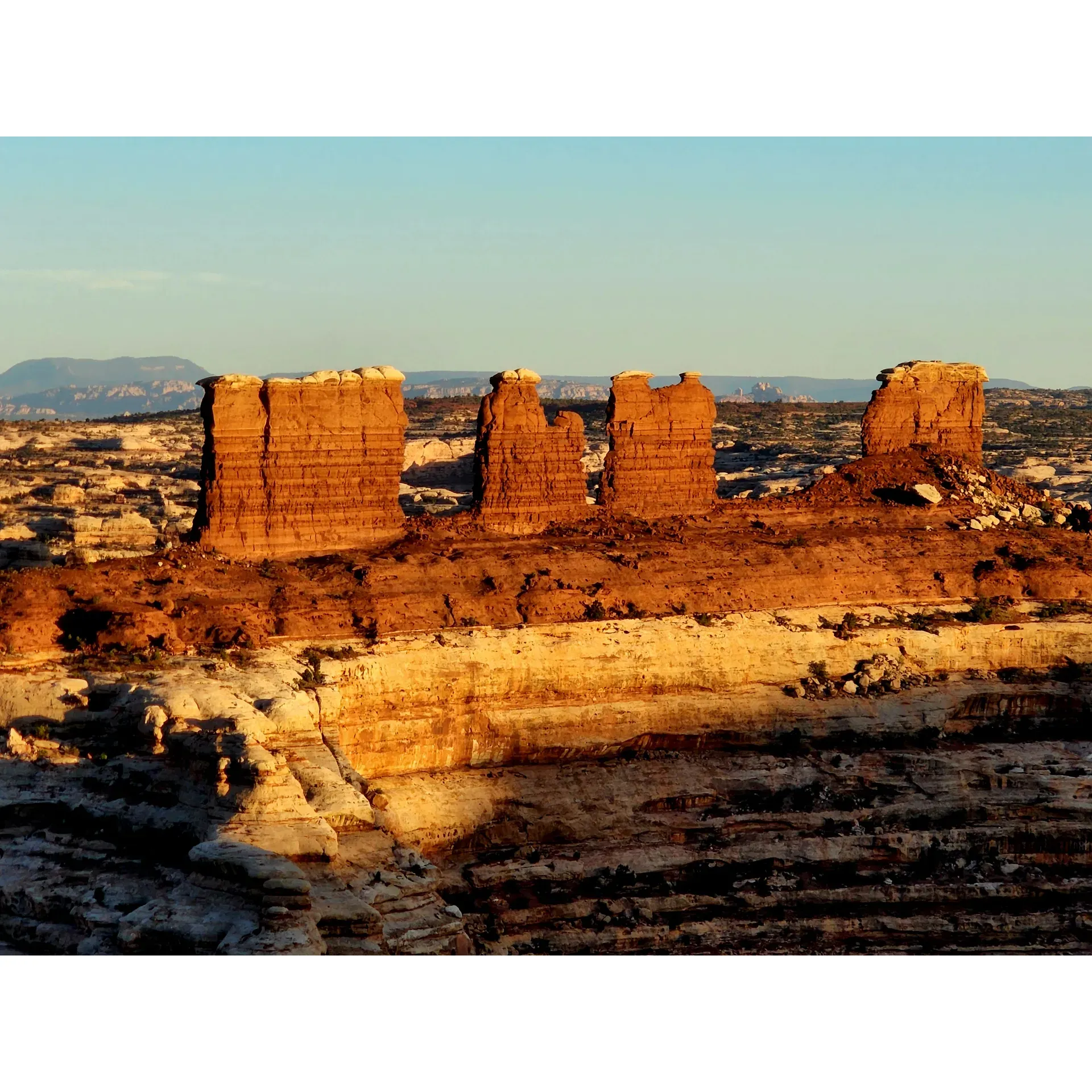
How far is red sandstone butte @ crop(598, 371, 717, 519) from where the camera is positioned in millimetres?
36875

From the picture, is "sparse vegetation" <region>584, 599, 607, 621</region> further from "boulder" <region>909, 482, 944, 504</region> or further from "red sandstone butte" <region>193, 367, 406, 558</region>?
"boulder" <region>909, 482, 944, 504</region>

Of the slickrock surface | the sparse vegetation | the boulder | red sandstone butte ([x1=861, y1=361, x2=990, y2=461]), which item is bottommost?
the slickrock surface

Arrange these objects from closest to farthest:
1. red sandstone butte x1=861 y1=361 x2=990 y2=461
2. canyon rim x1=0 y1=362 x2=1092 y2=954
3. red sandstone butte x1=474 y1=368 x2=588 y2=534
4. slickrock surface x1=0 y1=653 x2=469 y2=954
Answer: slickrock surface x1=0 y1=653 x2=469 y2=954 → canyon rim x1=0 y1=362 x2=1092 y2=954 → red sandstone butte x1=474 y1=368 x2=588 y2=534 → red sandstone butte x1=861 y1=361 x2=990 y2=461

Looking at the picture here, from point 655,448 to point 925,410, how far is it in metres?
7.52

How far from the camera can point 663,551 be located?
112 ft

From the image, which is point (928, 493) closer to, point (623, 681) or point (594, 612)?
point (594, 612)

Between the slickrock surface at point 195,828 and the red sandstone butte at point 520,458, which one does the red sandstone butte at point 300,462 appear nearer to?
the red sandstone butte at point 520,458

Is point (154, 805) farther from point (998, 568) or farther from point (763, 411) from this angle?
point (763, 411)

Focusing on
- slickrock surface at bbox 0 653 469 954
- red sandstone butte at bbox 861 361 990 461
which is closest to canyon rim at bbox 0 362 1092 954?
slickrock surface at bbox 0 653 469 954

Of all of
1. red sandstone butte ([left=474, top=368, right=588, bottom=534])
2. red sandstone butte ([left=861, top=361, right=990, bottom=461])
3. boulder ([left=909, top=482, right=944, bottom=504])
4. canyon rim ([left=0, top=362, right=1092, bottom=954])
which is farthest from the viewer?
red sandstone butte ([left=861, top=361, right=990, bottom=461])

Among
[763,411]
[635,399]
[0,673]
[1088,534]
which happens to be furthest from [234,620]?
[763,411]

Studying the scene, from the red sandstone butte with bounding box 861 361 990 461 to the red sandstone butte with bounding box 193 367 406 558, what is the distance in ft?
40.7

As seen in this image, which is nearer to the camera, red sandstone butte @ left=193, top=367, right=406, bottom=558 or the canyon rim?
the canyon rim

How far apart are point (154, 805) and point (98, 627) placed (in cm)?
628
